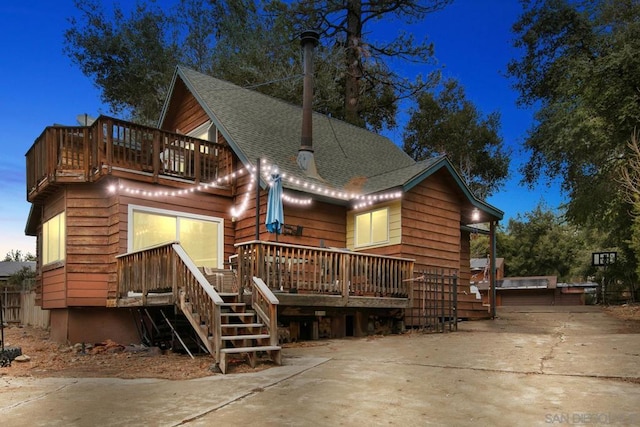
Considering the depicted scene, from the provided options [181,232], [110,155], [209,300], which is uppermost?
[110,155]

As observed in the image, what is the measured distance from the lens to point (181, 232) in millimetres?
13203

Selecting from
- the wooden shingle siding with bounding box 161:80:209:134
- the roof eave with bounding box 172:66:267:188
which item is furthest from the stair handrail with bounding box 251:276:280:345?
the wooden shingle siding with bounding box 161:80:209:134

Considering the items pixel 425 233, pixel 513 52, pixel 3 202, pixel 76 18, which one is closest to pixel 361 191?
pixel 425 233

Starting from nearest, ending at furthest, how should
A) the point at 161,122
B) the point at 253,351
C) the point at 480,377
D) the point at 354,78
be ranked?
the point at 480,377 → the point at 253,351 → the point at 161,122 → the point at 354,78

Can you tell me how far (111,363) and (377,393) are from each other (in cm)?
568

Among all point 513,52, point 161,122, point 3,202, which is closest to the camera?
point 161,122

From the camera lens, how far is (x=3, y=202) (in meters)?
36.1

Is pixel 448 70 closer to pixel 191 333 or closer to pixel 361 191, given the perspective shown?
pixel 361 191

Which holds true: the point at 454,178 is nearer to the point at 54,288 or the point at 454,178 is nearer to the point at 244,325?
the point at 244,325

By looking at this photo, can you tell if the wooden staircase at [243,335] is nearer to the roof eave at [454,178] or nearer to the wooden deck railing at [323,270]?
the wooden deck railing at [323,270]

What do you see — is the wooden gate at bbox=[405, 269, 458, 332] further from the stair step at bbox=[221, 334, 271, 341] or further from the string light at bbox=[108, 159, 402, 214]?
the stair step at bbox=[221, 334, 271, 341]

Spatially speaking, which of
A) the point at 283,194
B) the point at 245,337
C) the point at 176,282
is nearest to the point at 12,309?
the point at 283,194

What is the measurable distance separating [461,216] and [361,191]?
14.8 feet

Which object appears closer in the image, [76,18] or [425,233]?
[425,233]
